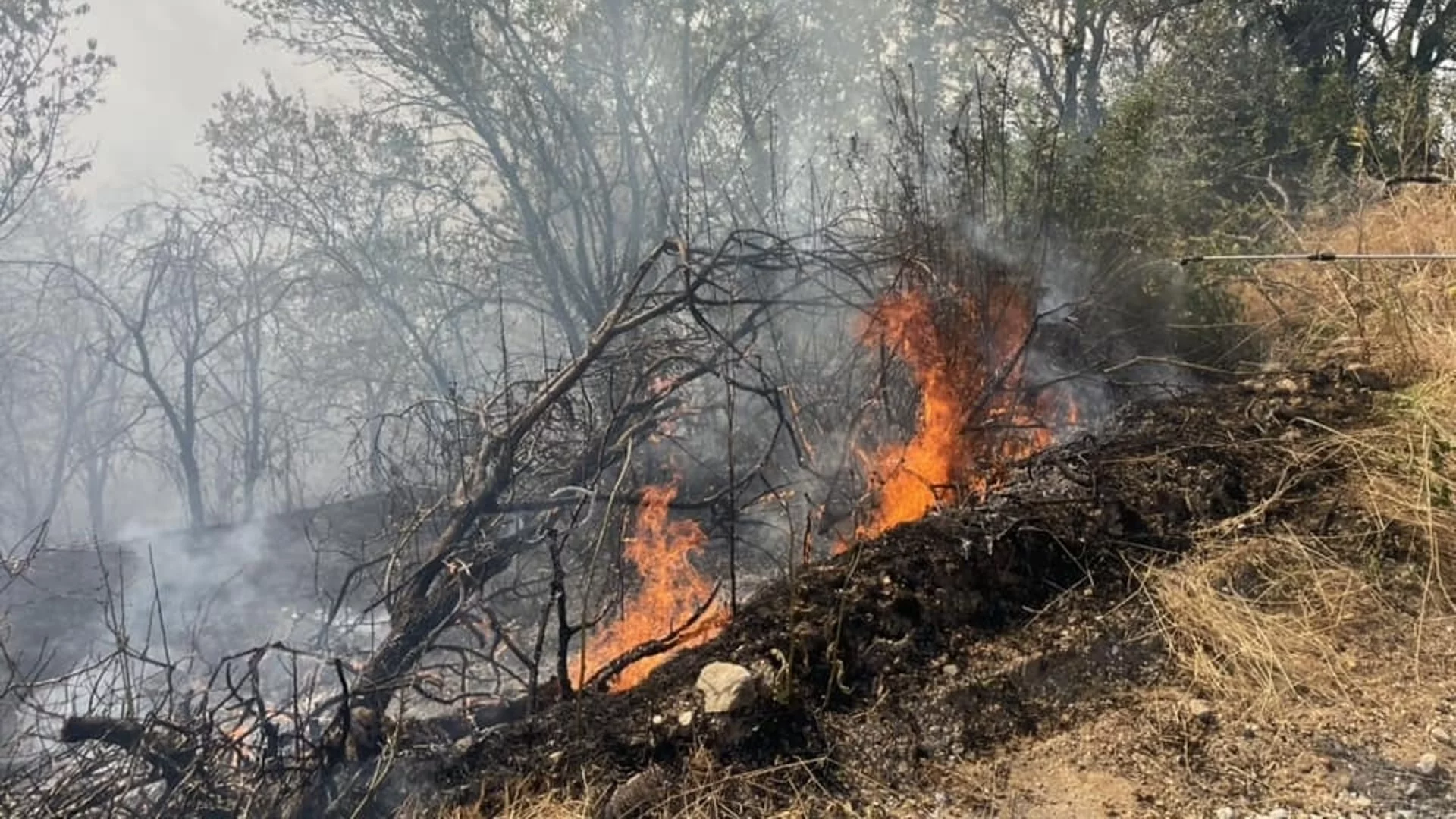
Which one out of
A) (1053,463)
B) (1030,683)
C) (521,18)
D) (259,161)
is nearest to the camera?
(1030,683)

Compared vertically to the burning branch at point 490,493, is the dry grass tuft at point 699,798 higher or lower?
lower

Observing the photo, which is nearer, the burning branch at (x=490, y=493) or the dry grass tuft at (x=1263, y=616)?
the dry grass tuft at (x=1263, y=616)

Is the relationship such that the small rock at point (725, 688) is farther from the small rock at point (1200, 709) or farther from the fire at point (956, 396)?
the fire at point (956, 396)

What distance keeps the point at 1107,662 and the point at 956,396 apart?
2.41 m

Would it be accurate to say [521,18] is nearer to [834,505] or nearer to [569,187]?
[569,187]

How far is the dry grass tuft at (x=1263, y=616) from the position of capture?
293 centimetres

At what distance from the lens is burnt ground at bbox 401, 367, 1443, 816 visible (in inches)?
106

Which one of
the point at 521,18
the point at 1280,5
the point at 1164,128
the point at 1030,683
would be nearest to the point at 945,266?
the point at 1030,683

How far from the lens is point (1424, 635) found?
3.13 m

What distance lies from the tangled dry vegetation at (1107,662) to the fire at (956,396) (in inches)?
33.5

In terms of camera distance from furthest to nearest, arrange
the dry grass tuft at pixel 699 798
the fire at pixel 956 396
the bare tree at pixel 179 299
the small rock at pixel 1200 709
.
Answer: the bare tree at pixel 179 299 < the fire at pixel 956 396 < the small rock at pixel 1200 709 < the dry grass tuft at pixel 699 798

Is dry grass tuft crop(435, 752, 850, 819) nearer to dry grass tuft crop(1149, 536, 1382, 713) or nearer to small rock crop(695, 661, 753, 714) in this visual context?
small rock crop(695, 661, 753, 714)

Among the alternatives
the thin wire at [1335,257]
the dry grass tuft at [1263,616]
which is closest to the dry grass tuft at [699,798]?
the dry grass tuft at [1263,616]

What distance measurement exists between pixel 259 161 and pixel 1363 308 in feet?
53.2
